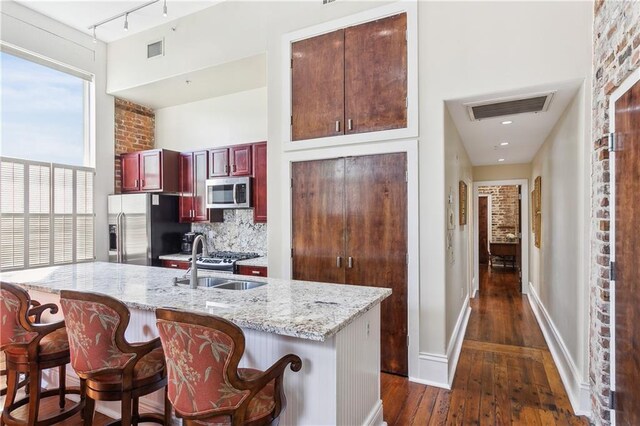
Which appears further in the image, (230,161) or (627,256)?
(230,161)

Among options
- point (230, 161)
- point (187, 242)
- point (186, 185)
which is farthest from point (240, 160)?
point (187, 242)

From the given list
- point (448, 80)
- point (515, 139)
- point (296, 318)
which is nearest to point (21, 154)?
point (296, 318)

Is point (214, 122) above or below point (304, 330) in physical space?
above

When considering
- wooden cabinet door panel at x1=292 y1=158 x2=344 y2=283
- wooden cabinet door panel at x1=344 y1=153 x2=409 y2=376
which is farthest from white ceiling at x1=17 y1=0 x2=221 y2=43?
wooden cabinet door panel at x1=344 y1=153 x2=409 y2=376

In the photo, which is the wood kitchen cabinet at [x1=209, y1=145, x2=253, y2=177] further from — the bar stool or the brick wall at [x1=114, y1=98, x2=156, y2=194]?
the bar stool

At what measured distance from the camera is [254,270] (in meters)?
4.07

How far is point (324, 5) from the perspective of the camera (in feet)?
10.9

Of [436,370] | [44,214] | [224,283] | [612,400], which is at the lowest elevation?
[436,370]

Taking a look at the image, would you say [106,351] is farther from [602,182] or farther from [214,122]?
[214,122]

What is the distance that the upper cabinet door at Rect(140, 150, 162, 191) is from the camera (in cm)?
476

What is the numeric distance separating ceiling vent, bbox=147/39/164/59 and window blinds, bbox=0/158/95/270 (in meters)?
1.78

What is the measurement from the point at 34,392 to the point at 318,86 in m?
3.11

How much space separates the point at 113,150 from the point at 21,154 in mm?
1119

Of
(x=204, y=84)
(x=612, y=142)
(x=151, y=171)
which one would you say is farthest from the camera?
(x=151, y=171)
